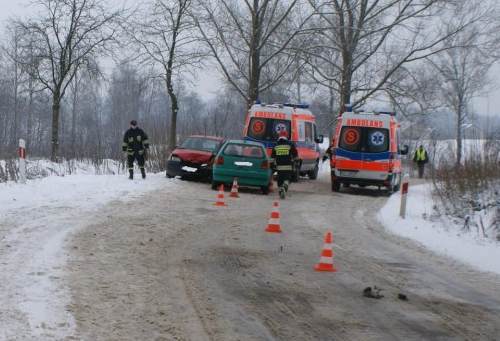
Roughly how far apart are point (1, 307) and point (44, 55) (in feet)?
84.3

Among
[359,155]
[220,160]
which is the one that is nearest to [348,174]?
[359,155]

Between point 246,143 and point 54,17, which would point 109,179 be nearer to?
point 246,143

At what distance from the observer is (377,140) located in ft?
68.4

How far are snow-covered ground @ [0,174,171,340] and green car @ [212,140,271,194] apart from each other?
1854 millimetres

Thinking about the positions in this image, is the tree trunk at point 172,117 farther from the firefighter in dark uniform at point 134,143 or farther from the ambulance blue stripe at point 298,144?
the firefighter in dark uniform at point 134,143

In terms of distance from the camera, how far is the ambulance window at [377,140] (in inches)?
821

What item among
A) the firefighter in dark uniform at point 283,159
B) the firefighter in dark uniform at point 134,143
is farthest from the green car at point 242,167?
the firefighter in dark uniform at point 134,143

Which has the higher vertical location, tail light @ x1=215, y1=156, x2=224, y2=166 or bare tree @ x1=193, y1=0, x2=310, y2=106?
bare tree @ x1=193, y1=0, x2=310, y2=106

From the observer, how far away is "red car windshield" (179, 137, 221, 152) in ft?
71.5

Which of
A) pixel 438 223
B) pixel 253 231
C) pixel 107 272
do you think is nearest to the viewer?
pixel 107 272

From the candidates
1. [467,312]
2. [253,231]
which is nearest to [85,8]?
[253,231]

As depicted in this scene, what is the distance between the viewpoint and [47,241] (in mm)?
9070

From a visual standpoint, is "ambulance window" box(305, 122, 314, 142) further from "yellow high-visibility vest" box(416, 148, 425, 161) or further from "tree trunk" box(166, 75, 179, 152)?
"yellow high-visibility vest" box(416, 148, 425, 161)

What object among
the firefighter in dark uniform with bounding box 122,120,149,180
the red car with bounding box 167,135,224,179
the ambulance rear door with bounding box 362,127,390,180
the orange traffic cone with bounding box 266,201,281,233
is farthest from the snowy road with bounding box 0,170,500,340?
the ambulance rear door with bounding box 362,127,390,180
